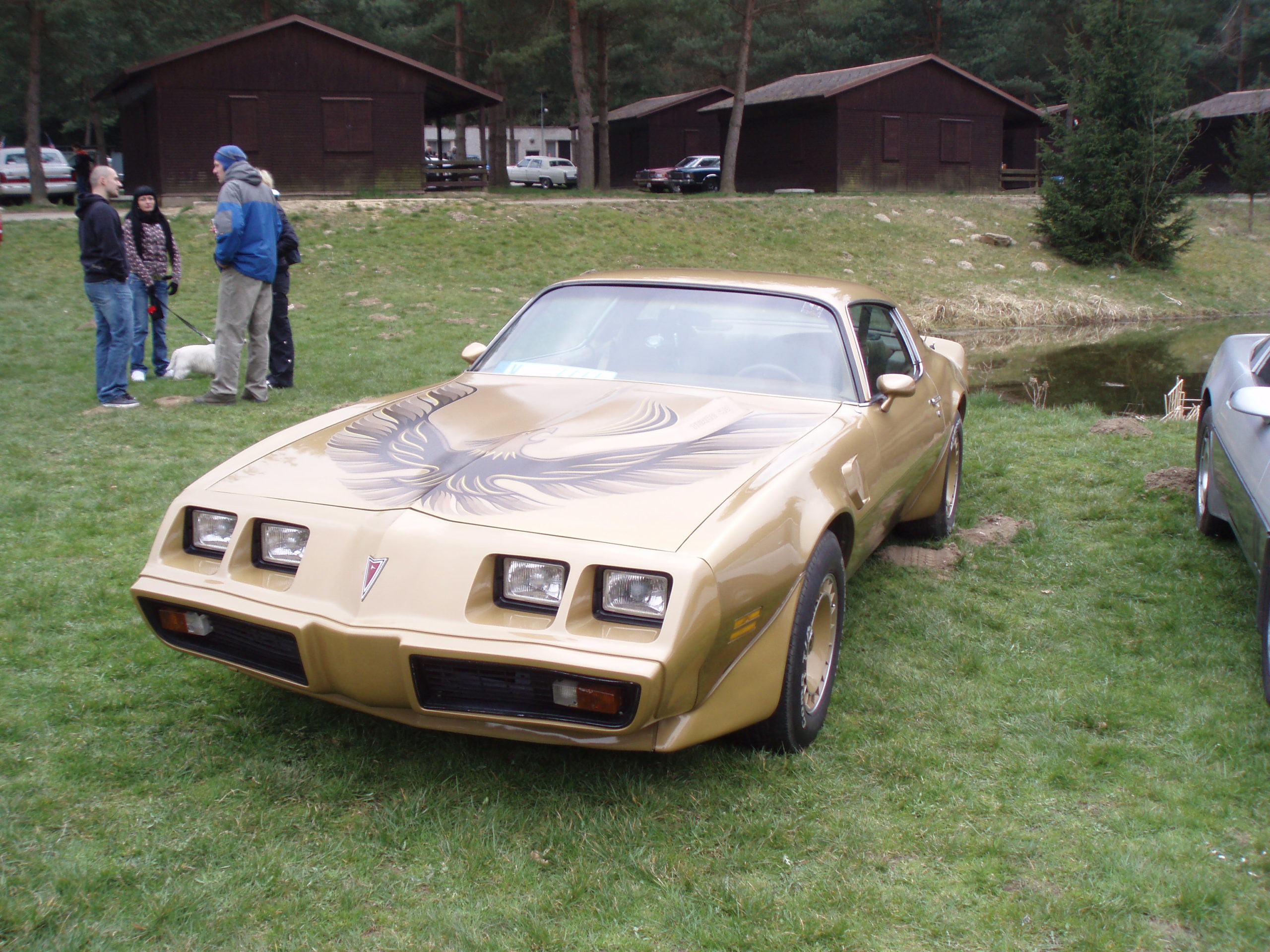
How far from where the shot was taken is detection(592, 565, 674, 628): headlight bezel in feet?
8.57

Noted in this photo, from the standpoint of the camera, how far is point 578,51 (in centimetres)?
2888

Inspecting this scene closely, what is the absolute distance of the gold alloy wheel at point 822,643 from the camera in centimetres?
330

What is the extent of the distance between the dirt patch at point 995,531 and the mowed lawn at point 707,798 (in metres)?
0.31

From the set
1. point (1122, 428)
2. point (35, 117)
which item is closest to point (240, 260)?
point (1122, 428)

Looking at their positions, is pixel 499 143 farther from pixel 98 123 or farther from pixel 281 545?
pixel 281 545

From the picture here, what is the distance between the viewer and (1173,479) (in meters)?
6.47

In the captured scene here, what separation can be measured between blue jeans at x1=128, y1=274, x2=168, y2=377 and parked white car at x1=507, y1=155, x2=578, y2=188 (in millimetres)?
32830

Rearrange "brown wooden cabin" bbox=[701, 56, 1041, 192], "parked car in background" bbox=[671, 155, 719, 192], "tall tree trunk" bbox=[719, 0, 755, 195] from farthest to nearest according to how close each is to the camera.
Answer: "parked car in background" bbox=[671, 155, 719, 192]
"brown wooden cabin" bbox=[701, 56, 1041, 192]
"tall tree trunk" bbox=[719, 0, 755, 195]

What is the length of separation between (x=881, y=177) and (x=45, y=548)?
33758 millimetres

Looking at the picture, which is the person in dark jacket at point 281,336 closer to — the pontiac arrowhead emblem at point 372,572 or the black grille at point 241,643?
the black grille at point 241,643

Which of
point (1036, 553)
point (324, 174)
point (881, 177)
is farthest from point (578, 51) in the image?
point (1036, 553)

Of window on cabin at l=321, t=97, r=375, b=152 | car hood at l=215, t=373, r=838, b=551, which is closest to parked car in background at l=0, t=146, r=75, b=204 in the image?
window on cabin at l=321, t=97, r=375, b=152

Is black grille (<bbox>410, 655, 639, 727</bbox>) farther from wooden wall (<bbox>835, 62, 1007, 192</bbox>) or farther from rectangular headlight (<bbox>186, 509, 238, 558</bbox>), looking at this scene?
wooden wall (<bbox>835, 62, 1007, 192</bbox>)

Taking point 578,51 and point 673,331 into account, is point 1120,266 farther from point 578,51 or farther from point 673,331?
point 673,331
